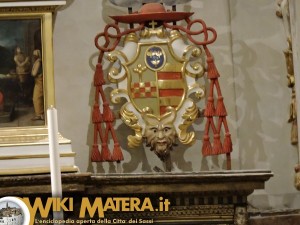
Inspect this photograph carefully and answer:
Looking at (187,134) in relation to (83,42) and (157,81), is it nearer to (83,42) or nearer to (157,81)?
(157,81)

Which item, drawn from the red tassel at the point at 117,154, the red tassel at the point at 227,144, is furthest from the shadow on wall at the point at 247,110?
the red tassel at the point at 117,154

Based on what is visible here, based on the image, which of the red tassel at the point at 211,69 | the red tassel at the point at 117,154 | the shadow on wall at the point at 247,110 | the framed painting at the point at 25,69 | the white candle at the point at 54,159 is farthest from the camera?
the shadow on wall at the point at 247,110

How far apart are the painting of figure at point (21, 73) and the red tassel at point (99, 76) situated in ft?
1.17

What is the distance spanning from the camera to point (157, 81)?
6.91 m

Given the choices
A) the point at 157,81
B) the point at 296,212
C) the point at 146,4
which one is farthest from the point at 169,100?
the point at 296,212

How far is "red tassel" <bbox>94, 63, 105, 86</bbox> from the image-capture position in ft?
22.7

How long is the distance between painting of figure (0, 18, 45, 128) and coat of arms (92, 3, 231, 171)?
375 mm

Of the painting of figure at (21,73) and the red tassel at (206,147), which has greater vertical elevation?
the painting of figure at (21,73)

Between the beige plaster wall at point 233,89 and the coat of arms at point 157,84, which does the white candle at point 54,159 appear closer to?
the coat of arms at point 157,84

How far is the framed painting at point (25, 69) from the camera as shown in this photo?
670 centimetres

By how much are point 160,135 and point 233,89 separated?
2.14ft

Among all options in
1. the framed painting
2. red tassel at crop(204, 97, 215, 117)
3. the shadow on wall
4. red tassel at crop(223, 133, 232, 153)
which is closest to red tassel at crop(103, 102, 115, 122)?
the framed painting

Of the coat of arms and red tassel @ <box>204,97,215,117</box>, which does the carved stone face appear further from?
red tassel @ <box>204,97,215,117</box>

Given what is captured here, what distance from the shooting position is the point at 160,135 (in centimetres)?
686
